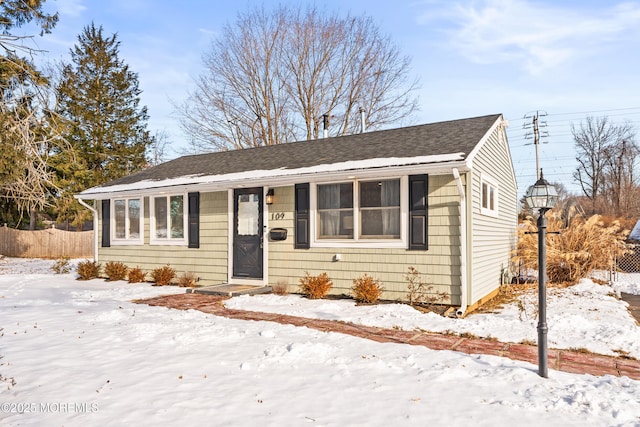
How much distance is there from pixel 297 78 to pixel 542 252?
19556mm

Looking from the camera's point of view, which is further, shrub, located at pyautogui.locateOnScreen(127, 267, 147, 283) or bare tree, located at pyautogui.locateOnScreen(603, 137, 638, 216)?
bare tree, located at pyautogui.locateOnScreen(603, 137, 638, 216)

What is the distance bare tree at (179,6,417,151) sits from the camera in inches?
862

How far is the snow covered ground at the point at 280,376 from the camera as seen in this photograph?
10.3 feet

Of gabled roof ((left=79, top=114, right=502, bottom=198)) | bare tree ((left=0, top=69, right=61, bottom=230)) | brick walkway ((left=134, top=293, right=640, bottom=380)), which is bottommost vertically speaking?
brick walkway ((left=134, top=293, right=640, bottom=380))

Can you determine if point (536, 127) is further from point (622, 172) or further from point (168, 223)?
point (168, 223)

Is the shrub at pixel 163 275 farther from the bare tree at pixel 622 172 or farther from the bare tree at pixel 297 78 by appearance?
the bare tree at pixel 622 172

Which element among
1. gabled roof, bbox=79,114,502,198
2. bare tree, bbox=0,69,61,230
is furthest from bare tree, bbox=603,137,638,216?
bare tree, bbox=0,69,61,230

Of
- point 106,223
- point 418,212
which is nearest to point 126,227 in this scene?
point 106,223

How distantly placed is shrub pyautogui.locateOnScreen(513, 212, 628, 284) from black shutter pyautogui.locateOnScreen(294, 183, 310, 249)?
17.6 ft

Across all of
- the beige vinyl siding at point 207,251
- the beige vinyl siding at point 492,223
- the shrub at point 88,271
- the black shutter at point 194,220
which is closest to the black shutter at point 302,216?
the beige vinyl siding at point 207,251

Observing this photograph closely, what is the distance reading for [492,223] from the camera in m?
9.12

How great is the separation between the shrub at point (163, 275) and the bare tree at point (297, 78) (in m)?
13.3

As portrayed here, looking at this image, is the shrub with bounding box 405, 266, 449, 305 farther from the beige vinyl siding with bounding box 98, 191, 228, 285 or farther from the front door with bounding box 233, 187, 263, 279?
the beige vinyl siding with bounding box 98, 191, 228, 285

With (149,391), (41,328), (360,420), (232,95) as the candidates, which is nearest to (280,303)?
(41,328)
